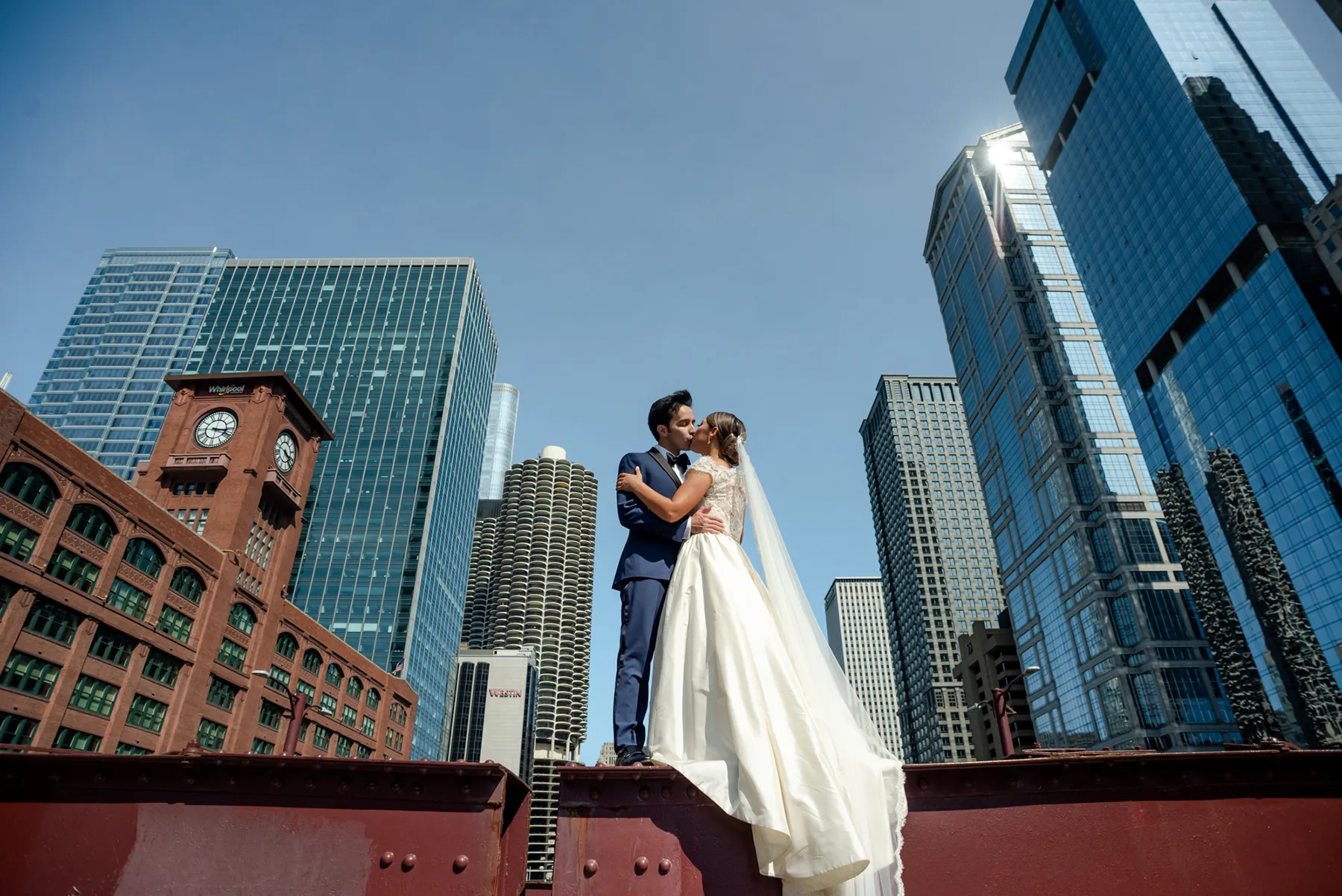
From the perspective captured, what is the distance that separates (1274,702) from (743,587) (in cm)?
9323

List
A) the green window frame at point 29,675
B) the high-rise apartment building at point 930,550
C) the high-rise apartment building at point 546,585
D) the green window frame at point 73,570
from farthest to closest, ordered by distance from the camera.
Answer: the high-rise apartment building at point 546,585, the high-rise apartment building at point 930,550, the green window frame at point 73,570, the green window frame at point 29,675

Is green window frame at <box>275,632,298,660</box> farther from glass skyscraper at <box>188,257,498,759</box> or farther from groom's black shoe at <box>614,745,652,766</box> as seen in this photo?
groom's black shoe at <box>614,745,652,766</box>

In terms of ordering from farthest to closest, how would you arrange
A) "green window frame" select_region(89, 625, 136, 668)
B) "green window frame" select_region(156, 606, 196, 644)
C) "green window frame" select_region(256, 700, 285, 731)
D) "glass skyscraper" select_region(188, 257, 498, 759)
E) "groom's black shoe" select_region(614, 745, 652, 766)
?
1. "glass skyscraper" select_region(188, 257, 498, 759)
2. "green window frame" select_region(256, 700, 285, 731)
3. "green window frame" select_region(156, 606, 196, 644)
4. "green window frame" select_region(89, 625, 136, 668)
5. "groom's black shoe" select_region(614, 745, 652, 766)

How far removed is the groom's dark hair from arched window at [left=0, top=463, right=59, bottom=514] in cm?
3858

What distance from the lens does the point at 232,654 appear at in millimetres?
46594

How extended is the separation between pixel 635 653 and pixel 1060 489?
110 m

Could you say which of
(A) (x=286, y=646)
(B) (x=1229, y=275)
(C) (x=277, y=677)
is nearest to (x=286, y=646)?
(A) (x=286, y=646)

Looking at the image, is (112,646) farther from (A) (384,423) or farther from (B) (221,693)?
(A) (384,423)

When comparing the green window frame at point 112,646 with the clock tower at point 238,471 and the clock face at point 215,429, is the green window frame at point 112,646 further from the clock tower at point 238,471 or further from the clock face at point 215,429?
the clock face at point 215,429

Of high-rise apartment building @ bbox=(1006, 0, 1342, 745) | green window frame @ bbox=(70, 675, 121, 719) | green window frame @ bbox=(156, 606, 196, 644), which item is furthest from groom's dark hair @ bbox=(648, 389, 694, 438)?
high-rise apartment building @ bbox=(1006, 0, 1342, 745)

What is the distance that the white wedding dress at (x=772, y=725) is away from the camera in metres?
3.13

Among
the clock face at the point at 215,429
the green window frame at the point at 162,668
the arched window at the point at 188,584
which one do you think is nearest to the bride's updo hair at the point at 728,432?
the green window frame at the point at 162,668

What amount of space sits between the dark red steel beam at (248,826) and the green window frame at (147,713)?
4446cm

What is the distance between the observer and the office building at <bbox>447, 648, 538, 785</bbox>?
403 feet
